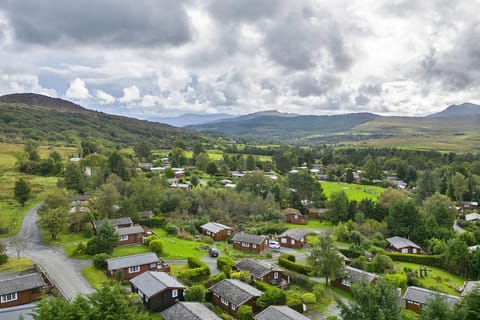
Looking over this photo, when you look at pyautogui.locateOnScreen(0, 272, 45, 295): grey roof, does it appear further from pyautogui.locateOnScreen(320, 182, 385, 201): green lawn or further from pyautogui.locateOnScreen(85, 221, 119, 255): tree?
pyautogui.locateOnScreen(320, 182, 385, 201): green lawn

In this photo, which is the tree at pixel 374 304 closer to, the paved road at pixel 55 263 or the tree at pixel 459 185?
the paved road at pixel 55 263

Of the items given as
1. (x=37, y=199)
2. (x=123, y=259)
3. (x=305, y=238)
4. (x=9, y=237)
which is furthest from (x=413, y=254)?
(x=37, y=199)

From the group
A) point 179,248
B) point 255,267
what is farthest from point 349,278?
point 179,248

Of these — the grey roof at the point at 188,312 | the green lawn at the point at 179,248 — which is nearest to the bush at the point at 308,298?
the grey roof at the point at 188,312

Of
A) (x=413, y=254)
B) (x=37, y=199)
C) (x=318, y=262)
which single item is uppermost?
(x=37, y=199)

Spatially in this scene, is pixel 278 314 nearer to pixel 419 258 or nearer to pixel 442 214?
pixel 419 258

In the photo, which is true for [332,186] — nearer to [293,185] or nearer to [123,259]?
[293,185]
